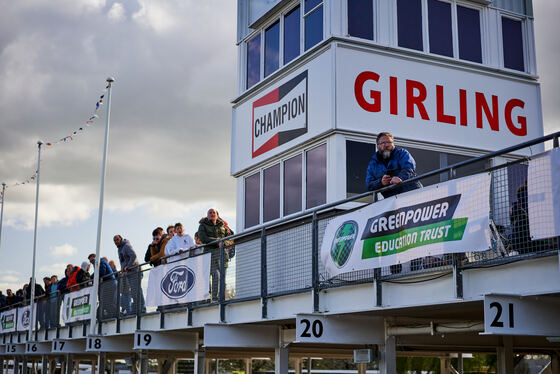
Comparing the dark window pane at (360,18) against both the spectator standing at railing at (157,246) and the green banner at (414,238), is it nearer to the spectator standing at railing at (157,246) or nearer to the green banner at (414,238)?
the spectator standing at railing at (157,246)

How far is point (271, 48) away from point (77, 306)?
28.8 feet

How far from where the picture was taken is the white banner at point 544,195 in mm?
7219

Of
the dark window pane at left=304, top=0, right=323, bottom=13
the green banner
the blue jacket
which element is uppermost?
the dark window pane at left=304, top=0, right=323, bottom=13

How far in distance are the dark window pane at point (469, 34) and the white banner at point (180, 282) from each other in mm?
7270

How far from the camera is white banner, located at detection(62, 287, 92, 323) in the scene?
20797 mm

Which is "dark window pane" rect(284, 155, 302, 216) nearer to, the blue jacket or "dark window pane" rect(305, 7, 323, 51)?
"dark window pane" rect(305, 7, 323, 51)

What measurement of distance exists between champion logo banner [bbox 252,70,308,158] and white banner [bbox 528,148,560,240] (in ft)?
30.2

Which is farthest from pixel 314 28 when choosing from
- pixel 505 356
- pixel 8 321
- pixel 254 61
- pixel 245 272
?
pixel 8 321

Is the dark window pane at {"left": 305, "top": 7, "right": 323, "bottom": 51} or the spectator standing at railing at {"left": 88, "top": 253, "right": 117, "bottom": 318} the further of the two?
the spectator standing at railing at {"left": 88, "top": 253, "right": 117, "bottom": 318}

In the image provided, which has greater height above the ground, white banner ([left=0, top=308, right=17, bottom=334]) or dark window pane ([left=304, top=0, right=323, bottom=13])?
dark window pane ([left=304, top=0, right=323, bottom=13])

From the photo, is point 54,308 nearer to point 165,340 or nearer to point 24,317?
point 24,317

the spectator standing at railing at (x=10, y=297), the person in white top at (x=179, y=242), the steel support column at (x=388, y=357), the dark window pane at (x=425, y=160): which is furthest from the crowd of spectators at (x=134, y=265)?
the spectator standing at railing at (x=10, y=297)

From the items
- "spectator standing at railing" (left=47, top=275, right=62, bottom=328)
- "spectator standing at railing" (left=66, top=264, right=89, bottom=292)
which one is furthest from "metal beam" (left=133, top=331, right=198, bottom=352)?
"spectator standing at railing" (left=47, top=275, right=62, bottom=328)

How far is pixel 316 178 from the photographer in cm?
1599
